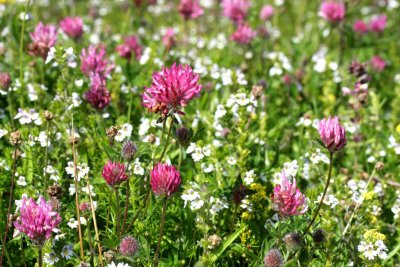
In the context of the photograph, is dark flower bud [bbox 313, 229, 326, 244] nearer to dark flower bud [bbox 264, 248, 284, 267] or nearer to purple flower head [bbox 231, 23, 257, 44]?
dark flower bud [bbox 264, 248, 284, 267]

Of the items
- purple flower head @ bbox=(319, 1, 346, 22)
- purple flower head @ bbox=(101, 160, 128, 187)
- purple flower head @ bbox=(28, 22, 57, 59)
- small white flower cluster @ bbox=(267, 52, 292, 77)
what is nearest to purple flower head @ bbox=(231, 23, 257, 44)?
small white flower cluster @ bbox=(267, 52, 292, 77)

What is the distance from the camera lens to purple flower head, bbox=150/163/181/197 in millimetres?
2207

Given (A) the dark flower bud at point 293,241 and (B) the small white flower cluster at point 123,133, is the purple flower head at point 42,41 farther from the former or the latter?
(A) the dark flower bud at point 293,241

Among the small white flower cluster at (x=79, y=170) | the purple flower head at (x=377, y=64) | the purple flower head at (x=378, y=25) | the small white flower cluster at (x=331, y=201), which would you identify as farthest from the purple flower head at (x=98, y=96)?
the purple flower head at (x=378, y=25)

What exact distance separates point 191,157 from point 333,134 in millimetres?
1195

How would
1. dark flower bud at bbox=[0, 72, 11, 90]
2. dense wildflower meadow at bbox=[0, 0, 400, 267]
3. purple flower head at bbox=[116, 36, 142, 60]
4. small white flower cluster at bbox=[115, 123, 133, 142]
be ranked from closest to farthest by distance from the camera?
dense wildflower meadow at bbox=[0, 0, 400, 267] < small white flower cluster at bbox=[115, 123, 133, 142] < dark flower bud at bbox=[0, 72, 11, 90] < purple flower head at bbox=[116, 36, 142, 60]

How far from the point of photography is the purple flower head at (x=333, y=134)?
228 centimetres

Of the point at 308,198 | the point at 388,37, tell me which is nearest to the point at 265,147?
the point at 308,198

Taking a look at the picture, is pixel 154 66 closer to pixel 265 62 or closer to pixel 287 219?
pixel 265 62

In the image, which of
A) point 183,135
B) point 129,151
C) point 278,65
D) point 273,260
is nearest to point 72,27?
point 278,65

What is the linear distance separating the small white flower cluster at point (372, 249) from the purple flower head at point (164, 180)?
35.8 inches

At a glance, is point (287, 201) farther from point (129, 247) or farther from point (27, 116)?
point (27, 116)

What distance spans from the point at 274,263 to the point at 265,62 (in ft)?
9.57

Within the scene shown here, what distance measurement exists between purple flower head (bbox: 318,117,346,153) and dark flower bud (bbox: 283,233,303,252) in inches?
14.6
